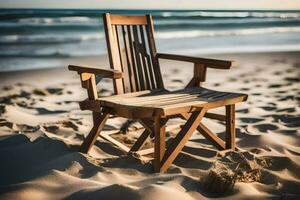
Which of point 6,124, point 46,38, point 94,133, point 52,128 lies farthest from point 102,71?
point 46,38

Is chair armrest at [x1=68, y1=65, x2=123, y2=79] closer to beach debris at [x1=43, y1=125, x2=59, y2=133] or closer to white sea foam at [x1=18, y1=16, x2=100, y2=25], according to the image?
beach debris at [x1=43, y1=125, x2=59, y2=133]

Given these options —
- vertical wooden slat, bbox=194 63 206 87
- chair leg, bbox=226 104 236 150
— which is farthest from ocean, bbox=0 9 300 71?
chair leg, bbox=226 104 236 150

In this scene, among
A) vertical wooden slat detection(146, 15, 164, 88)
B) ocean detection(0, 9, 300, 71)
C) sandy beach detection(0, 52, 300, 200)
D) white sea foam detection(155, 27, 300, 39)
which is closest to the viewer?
sandy beach detection(0, 52, 300, 200)

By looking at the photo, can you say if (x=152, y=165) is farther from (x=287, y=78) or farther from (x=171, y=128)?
(x=287, y=78)

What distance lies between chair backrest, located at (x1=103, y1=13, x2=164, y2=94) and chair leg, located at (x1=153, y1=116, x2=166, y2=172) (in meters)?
0.82

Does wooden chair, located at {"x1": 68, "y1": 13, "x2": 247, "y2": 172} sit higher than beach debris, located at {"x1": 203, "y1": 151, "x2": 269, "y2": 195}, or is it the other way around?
wooden chair, located at {"x1": 68, "y1": 13, "x2": 247, "y2": 172}

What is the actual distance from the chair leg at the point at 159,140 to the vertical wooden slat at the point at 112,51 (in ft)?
2.68

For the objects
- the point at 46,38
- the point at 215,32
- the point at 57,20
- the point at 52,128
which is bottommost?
the point at 52,128

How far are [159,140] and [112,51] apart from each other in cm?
111

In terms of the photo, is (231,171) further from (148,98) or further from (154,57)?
(154,57)

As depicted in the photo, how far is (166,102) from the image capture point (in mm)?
2980

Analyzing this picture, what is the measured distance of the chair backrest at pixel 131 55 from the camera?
12.0 ft

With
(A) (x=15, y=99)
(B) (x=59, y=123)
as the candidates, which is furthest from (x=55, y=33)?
(B) (x=59, y=123)

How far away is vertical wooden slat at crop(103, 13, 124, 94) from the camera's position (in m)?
3.56
